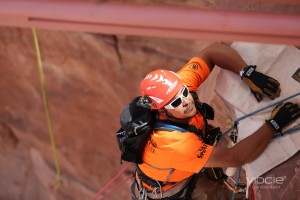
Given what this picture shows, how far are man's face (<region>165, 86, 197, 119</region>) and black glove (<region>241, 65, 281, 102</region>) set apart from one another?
0.39m

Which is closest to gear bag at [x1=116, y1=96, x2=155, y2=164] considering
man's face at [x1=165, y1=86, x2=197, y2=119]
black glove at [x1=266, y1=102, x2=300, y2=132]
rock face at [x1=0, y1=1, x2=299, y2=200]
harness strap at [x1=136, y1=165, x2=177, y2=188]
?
man's face at [x1=165, y1=86, x2=197, y2=119]

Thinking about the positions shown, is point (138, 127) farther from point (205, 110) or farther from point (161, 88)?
point (205, 110)

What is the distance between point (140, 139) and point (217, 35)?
1.58 metres

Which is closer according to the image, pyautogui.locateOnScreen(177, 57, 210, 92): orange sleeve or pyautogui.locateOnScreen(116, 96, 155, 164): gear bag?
pyautogui.locateOnScreen(116, 96, 155, 164): gear bag

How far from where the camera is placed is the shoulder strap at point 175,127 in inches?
124

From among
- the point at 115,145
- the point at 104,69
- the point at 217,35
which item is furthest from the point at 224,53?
the point at 115,145

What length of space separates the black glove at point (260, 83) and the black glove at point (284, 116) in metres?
0.14

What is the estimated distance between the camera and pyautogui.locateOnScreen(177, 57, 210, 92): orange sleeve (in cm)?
353

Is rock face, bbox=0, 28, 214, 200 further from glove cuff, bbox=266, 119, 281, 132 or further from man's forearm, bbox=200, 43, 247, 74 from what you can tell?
glove cuff, bbox=266, 119, 281, 132

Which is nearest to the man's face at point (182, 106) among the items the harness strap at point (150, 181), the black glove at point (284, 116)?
the black glove at point (284, 116)

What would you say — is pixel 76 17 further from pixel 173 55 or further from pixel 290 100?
pixel 173 55

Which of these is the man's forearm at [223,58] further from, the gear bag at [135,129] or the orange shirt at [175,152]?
the gear bag at [135,129]

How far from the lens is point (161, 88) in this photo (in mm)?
3229

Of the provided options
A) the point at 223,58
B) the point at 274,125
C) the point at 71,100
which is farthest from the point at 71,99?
the point at 274,125
